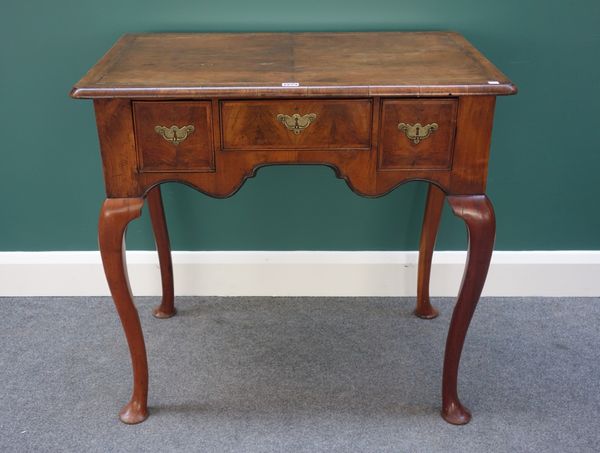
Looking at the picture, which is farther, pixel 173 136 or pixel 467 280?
pixel 467 280

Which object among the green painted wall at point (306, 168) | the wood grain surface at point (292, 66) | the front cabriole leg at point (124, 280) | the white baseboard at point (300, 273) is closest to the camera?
the wood grain surface at point (292, 66)

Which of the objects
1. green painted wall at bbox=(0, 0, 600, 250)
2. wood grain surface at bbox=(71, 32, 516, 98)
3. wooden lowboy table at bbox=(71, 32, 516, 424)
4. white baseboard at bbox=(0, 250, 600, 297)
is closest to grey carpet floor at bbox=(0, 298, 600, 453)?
white baseboard at bbox=(0, 250, 600, 297)

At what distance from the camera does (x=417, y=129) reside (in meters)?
1.52

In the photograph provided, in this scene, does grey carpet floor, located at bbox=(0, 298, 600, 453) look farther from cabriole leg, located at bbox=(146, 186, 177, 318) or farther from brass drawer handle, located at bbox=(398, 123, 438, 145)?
brass drawer handle, located at bbox=(398, 123, 438, 145)

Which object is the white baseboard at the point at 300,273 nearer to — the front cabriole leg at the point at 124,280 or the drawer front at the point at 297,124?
the front cabriole leg at the point at 124,280

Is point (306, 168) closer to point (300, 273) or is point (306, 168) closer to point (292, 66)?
point (300, 273)

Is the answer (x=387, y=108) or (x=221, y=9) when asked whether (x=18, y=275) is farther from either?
(x=387, y=108)

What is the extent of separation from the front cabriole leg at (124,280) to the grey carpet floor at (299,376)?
5 cm

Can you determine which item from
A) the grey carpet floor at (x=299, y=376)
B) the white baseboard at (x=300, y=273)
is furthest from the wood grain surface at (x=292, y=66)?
the grey carpet floor at (x=299, y=376)

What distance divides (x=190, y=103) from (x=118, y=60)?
0.29m

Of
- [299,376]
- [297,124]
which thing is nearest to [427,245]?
[299,376]

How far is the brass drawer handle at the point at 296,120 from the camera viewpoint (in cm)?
151

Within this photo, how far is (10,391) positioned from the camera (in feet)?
6.24

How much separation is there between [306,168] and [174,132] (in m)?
0.68
